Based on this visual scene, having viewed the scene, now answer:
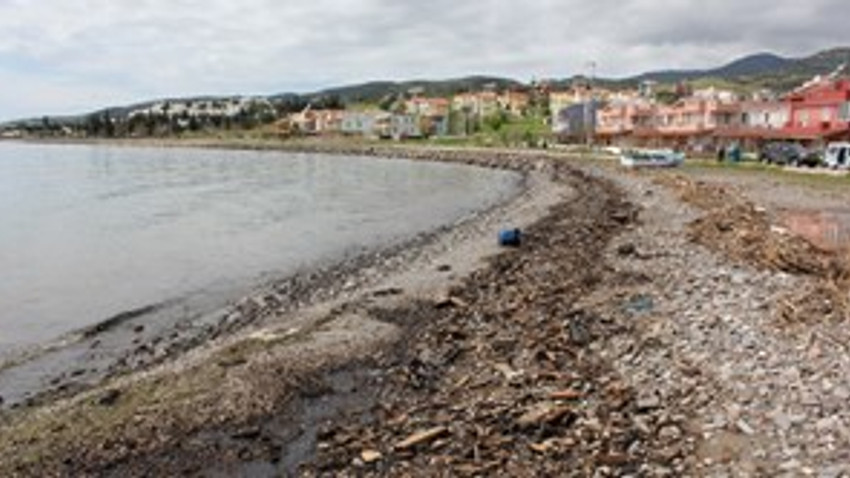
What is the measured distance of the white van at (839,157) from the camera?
5906 centimetres

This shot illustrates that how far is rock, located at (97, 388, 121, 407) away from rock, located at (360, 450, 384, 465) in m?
5.52

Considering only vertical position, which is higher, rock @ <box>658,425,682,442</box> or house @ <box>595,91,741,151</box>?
house @ <box>595,91,741,151</box>

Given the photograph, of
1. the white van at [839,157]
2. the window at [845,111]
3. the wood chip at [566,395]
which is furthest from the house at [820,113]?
the wood chip at [566,395]

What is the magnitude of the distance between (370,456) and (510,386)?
292 centimetres

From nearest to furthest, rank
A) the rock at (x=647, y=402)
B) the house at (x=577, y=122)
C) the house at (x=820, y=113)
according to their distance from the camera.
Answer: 1. the rock at (x=647, y=402)
2. the house at (x=820, y=113)
3. the house at (x=577, y=122)

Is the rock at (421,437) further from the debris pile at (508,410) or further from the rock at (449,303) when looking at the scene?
the rock at (449,303)

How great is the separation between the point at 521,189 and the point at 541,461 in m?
56.7

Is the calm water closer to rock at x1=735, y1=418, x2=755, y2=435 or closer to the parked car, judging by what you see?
rock at x1=735, y1=418, x2=755, y2=435

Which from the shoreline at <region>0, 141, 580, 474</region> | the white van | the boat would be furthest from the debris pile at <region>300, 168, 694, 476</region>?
the boat

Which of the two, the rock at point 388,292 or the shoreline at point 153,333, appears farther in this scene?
the rock at point 388,292

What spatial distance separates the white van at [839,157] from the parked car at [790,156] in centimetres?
174

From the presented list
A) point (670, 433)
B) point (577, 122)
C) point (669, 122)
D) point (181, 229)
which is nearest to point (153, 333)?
point (670, 433)

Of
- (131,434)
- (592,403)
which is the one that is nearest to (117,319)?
(131,434)

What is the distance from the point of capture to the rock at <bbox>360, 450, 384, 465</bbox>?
1070cm
